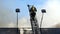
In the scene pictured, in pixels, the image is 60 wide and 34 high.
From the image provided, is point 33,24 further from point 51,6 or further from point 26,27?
point 51,6

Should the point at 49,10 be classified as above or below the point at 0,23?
above

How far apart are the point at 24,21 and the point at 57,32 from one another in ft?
7.62

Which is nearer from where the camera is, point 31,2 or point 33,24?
point 33,24

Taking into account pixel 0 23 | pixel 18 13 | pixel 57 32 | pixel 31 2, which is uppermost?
pixel 31 2

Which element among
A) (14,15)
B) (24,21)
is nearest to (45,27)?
(24,21)

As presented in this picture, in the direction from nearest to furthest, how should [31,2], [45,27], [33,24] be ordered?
[33,24] < [31,2] < [45,27]

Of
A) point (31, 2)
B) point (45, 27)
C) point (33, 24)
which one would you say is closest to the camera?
point (33, 24)

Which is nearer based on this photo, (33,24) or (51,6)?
(33,24)

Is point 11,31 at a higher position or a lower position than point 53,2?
lower

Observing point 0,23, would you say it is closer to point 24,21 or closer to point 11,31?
point 11,31

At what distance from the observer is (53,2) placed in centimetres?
1028

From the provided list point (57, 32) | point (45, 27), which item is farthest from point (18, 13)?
point (57, 32)

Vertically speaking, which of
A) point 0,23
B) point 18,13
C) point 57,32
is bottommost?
point 57,32

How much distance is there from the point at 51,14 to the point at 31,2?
180 centimetres
